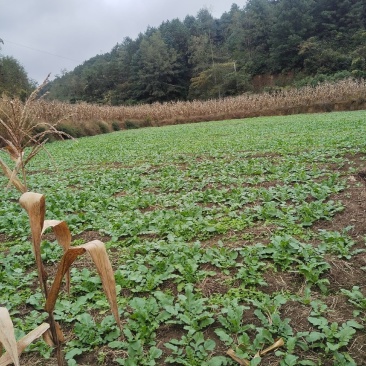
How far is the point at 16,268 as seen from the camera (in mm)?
2773

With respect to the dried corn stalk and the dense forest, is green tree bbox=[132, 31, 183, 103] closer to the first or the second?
the dense forest

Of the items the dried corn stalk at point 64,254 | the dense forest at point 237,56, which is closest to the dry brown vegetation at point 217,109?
the dense forest at point 237,56

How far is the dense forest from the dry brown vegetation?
12207 mm

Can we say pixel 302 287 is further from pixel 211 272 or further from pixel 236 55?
pixel 236 55

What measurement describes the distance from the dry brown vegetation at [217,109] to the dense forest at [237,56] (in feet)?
40.1

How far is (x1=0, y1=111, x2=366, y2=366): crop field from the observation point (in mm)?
1735

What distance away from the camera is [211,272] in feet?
8.04

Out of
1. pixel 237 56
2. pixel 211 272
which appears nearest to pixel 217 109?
pixel 211 272

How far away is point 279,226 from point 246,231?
1.11 ft

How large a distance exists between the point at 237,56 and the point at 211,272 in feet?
181

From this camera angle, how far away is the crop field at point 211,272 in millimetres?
1735

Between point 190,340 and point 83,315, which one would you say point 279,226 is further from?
point 83,315

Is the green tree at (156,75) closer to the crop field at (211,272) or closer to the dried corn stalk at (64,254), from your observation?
the crop field at (211,272)

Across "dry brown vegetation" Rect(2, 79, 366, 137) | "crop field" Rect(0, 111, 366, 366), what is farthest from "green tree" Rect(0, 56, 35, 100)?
"crop field" Rect(0, 111, 366, 366)
